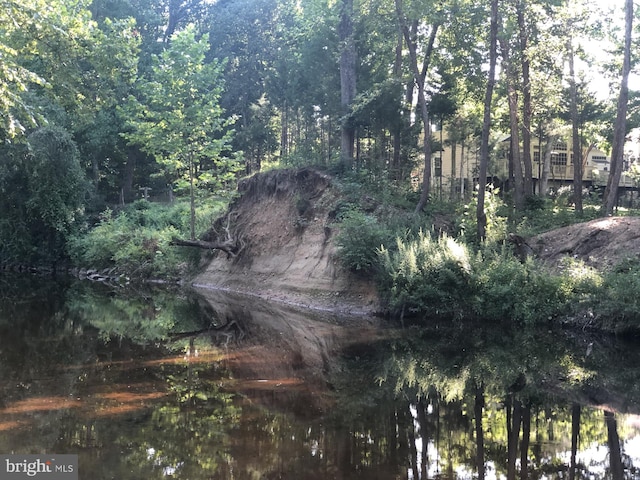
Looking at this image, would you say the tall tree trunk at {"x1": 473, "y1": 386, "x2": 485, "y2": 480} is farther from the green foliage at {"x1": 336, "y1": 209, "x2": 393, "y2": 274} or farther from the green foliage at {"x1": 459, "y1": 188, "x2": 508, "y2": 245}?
the green foliage at {"x1": 459, "y1": 188, "x2": 508, "y2": 245}

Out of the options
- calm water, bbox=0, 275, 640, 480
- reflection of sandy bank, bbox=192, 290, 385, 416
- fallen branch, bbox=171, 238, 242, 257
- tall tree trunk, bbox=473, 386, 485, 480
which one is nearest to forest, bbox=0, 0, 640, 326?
fallen branch, bbox=171, 238, 242, 257

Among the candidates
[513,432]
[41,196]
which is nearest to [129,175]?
[41,196]

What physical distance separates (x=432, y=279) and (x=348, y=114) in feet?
34.6

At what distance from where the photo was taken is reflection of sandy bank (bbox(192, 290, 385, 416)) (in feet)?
32.3

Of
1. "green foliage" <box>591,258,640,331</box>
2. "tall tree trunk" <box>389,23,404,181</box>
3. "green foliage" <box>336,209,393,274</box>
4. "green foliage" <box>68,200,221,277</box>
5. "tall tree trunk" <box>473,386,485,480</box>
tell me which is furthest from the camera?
"green foliage" <box>68,200,221,277</box>

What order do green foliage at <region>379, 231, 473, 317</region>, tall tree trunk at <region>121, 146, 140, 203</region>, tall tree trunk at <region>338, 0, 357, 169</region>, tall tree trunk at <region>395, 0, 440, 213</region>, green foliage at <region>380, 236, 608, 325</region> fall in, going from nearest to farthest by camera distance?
green foliage at <region>380, 236, 608, 325</region> → green foliage at <region>379, 231, 473, 317</region> → tall tree trunk at <region>395, 0, 440, 213</region> → tall tree trunk at <region>338, 0, 357, 169</region> → tall tree trunk at <region>121, 146, 140, 203</region>

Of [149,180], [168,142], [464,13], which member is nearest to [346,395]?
[464,13]

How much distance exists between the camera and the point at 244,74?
43.8 m

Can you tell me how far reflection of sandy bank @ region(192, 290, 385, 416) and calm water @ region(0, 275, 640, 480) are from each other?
0.05 metres

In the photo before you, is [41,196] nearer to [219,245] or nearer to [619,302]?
[219,245]

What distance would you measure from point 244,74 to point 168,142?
64.8 feet

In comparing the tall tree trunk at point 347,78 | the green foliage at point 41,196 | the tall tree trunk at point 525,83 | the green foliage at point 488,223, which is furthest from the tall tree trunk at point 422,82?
the green foliage at point 41,196

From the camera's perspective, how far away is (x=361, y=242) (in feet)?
64.7

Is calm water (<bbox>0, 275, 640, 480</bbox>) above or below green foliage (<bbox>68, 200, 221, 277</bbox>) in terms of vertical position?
below
